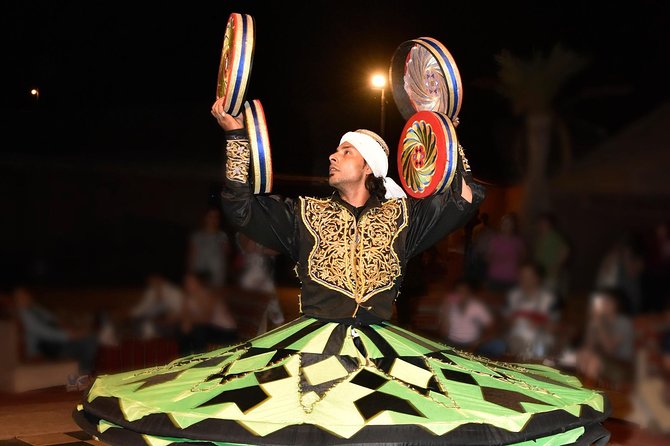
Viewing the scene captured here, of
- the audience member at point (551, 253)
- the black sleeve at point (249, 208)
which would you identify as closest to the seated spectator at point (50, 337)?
the black sleeve at point (249, 208)

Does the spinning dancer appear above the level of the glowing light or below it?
below

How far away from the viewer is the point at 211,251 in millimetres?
4809

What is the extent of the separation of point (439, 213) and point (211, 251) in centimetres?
249

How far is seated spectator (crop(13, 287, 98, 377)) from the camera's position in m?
4.34

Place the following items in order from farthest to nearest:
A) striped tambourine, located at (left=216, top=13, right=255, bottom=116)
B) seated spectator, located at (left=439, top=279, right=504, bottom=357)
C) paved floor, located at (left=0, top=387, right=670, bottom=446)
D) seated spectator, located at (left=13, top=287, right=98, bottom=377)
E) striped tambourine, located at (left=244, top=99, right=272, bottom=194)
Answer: seated spectator, located at (left=439, top=279, right=504, bottom=357)
seated spectator, located at (left=13, top=287, right=98, bottom=377)
paved floor, located at (left=0, top=387, right=670, bottom=446)
striped tambourine, located at (left=244, top=99, right=272, bottom=194)
striped tambourine, located at (left=216, top=13, right=255, bottom=116)

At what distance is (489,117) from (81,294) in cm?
263

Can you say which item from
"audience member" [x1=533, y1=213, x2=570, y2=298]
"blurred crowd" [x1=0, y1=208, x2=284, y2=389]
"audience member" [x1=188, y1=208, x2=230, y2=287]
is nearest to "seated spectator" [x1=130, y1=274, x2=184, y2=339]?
"blurred crowd" [x1=0, y1=208, x2=284, y2=389]

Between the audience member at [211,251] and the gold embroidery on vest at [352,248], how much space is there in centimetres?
232

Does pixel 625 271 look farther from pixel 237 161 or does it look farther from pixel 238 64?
pixel 238 64

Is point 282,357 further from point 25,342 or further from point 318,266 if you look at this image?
point 25,342

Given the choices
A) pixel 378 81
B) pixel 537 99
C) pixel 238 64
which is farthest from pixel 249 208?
pixel 537 99

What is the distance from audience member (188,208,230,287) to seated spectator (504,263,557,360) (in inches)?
67.6

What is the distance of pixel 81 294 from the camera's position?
458cm

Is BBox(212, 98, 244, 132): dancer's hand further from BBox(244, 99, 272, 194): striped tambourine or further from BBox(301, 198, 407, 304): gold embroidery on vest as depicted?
BBox(301, 198, 407, 304): gold embroidery on vest
